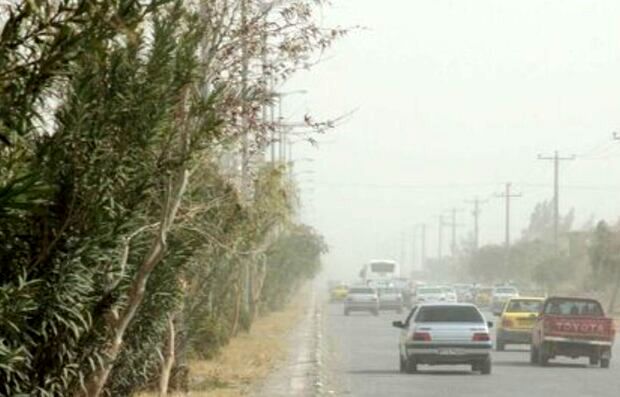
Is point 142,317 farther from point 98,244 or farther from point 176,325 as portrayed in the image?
point 176,325

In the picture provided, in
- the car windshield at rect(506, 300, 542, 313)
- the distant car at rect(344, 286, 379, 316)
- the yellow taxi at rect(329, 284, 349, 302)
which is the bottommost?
the car windshield at rect(506, 300, 542, 313)

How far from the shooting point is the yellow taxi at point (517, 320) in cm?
5119

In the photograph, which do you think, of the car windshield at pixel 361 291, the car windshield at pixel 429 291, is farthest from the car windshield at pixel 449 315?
the car windshield at pixel 361 291

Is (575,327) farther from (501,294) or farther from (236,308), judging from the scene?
(501,294)

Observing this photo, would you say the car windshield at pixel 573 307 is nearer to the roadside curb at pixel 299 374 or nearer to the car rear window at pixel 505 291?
the roadside curb at pixel 299 374

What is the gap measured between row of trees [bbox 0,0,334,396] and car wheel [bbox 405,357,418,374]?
659 inches

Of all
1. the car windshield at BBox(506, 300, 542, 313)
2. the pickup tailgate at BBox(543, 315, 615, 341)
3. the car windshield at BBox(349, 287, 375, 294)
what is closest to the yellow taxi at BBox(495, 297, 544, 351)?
the car windshield at BBox(506, 300, 542, 313)

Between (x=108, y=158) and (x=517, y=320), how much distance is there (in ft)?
116

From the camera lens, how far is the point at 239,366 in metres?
39.6

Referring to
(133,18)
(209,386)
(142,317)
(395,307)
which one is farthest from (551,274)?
(133,18)

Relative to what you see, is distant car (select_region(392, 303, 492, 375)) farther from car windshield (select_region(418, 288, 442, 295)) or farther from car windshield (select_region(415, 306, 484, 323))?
car windshield (select_region(418, 288, 442, 295))

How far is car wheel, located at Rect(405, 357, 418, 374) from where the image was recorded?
131 feet

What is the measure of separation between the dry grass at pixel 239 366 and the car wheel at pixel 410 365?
3100 millimetres

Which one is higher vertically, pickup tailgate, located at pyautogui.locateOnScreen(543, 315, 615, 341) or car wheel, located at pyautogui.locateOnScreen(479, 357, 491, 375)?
pickup tailgate, located at pyautogui.locateOnScreen(543, 315, 615, 341)
